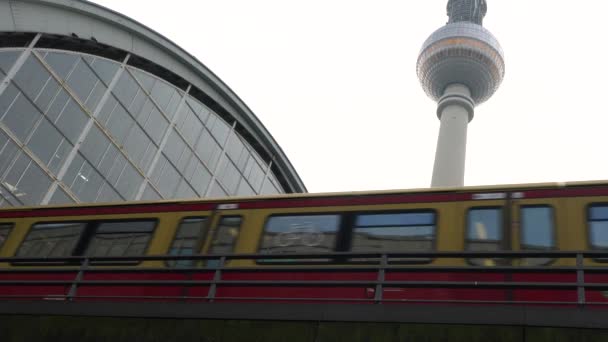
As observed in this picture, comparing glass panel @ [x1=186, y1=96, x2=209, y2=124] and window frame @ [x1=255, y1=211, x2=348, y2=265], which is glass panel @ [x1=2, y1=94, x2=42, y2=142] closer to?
glass panel @ [x1=186, y1=96, x2=209, y2=124]

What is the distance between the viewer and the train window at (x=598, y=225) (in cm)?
915

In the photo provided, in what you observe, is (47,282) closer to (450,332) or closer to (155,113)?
(450,332)

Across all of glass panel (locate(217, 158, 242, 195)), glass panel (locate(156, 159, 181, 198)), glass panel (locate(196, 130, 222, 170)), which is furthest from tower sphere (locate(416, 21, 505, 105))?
glass panel (locate(156, 159, 181, 198))

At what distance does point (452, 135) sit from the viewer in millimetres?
51969

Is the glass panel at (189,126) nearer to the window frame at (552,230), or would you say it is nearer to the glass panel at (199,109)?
the glass panel at (199,109)

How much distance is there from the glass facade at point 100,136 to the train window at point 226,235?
13659 millimetres

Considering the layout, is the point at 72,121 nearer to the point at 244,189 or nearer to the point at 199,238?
the point at 244,189

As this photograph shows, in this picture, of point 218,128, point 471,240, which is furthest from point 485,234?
point 218,128

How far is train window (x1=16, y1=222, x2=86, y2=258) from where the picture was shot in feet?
41.7

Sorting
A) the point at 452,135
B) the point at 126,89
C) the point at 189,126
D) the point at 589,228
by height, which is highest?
the point at 452,135

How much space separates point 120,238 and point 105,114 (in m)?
15.7

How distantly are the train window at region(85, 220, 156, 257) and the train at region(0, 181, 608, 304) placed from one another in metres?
0.02

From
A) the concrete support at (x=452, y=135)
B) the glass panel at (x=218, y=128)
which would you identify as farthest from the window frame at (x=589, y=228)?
the concrete support at (x=452, y=135)

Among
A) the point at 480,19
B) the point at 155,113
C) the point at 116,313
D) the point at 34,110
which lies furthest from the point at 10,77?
the point at 480,19
